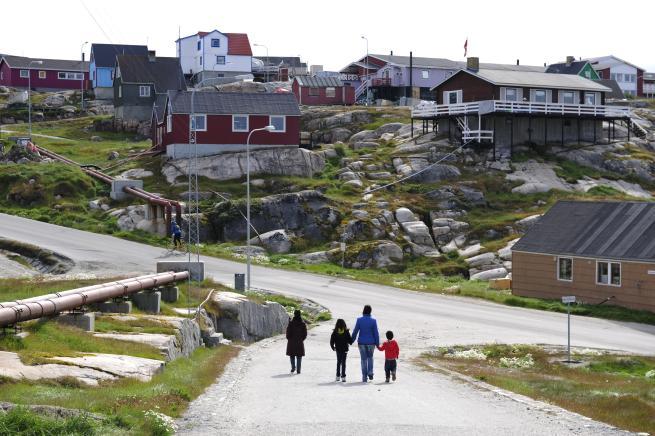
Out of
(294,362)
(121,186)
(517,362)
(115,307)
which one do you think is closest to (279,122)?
(121,186)

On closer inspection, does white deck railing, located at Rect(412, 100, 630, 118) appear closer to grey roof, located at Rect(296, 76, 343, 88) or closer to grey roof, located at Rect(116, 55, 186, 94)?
grey roof, located at Rect(296, 76, 343, 88)

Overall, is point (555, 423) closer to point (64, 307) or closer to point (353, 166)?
point (64, 307)

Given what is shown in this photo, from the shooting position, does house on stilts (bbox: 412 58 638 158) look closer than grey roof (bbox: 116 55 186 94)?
Yes

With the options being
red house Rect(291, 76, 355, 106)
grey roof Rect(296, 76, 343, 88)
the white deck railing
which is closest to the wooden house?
the white deck railing

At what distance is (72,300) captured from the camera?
25719mm

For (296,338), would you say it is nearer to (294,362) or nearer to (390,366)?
(294,362)

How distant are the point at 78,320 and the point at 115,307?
16.3 feet

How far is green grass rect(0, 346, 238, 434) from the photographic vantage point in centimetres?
1591

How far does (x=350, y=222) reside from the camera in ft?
216

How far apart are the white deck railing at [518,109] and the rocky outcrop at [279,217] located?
19.2 metres

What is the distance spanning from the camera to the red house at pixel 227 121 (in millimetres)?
75125

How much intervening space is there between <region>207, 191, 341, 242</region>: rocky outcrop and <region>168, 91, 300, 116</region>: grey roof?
1128 cm

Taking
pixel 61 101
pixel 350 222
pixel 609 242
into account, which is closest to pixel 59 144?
pixel 61 101

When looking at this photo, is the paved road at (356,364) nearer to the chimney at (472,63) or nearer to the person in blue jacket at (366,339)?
the person in blue jacket at (366,339)
